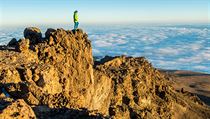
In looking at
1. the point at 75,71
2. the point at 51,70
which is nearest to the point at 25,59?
the point at 51,70

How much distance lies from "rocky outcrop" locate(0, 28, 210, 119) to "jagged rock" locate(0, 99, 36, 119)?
172 cm

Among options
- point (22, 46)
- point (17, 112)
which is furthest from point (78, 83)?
point (17, 112)

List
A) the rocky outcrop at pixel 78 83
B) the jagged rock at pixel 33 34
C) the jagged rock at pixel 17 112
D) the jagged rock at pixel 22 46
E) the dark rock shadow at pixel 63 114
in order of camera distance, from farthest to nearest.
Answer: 1. the jagged rock at pixel 33 34
2. the jagged rock at pixel 22 46
3. the rocky outcrop at pixel 78 83
4. the dark rock shadow at pixel 63 114
5. the jagged rock at pixel 17 112

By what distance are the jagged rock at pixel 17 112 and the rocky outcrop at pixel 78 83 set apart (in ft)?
5.64

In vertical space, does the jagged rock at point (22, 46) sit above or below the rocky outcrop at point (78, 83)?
above

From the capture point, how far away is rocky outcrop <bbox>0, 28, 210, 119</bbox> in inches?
922

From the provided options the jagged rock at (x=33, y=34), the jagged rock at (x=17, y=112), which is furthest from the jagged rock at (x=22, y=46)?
the jagged rock at (x=17, y=112)

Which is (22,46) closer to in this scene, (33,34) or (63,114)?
(33,34)

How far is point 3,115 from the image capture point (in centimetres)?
1598

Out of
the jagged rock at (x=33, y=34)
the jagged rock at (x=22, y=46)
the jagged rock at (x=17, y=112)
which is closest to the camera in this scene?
the jagged rock at (x=17, y=112)

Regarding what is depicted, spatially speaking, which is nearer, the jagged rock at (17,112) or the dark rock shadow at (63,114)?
the jagged rock at (17,112)

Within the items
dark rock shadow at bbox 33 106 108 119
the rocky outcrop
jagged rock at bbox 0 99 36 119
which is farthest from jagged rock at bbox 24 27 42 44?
jagged rock at bbox 0 99 36 119

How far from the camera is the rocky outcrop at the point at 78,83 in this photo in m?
23.4

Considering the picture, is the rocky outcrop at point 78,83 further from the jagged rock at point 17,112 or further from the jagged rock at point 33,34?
the jagged rock at point 17,112
